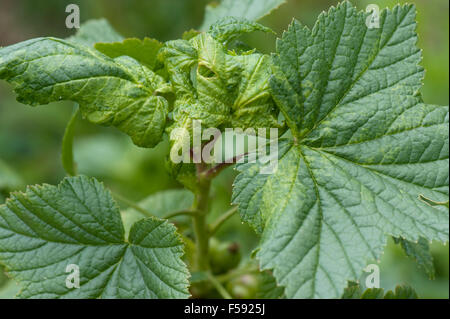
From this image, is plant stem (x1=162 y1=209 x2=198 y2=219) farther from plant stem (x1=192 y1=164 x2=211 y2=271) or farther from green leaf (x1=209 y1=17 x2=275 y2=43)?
green leaf (x1=209 y1=17 x2=275 y2=43)

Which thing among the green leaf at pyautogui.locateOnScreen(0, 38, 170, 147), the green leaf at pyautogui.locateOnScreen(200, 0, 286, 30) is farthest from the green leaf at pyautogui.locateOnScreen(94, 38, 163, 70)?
the green leaf at pyautogui.locateOnScreen(200, 0, 286, 30)

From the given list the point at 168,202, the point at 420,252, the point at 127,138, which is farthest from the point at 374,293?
the point at 127,138

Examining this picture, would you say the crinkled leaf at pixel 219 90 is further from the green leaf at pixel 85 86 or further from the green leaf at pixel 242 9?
the green leaf at pixel 242 9

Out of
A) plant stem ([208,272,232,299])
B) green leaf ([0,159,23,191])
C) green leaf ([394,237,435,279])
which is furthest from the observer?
green leaf ([0,159,23,191])

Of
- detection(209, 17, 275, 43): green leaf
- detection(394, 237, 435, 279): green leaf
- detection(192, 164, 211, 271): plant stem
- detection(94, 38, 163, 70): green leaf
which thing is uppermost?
detection(94, 38, 163, 70): green leaf

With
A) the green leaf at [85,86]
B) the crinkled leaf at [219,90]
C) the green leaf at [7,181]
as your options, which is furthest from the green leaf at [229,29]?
the green leaf at [7,181]
